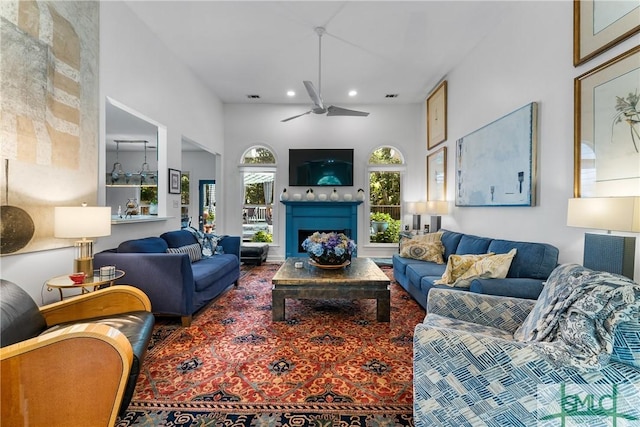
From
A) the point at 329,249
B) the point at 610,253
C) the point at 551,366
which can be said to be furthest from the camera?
the point at 329,249

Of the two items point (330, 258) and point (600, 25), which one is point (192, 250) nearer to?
point (330, 258)

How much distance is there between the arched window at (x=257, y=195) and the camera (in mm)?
6461

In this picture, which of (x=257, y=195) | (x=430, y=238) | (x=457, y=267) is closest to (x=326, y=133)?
(x=257, y=195)

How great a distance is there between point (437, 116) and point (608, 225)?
13.2 ft

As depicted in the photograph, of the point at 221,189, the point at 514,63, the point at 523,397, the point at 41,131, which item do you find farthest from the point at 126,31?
the point at 523,397

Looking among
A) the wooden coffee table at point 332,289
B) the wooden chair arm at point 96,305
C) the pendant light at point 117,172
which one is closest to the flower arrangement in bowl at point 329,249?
the wooden coffee table at point 332,289

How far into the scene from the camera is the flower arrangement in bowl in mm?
3340

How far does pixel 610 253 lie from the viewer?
1.95m

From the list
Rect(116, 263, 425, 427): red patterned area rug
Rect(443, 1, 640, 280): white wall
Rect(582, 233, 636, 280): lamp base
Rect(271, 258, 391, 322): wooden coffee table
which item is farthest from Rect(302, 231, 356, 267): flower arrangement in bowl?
Rect(582, 233, 636, 280): lamp base

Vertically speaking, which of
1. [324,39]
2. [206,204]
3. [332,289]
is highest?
[324,39]

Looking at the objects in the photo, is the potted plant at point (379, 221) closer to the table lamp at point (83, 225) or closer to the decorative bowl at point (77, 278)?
the table lamp at point (83, 225)

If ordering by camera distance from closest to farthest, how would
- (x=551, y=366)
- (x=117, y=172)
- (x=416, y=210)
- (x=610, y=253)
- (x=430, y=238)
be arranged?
1. (x=551, y=366)
2. (x=610, y=253)
3. (x=430, y=238)
4. (x=416, y=210)
5. (x=117, y=172)

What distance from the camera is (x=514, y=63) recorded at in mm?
3197

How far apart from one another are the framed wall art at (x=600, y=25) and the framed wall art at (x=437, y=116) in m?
2.60
